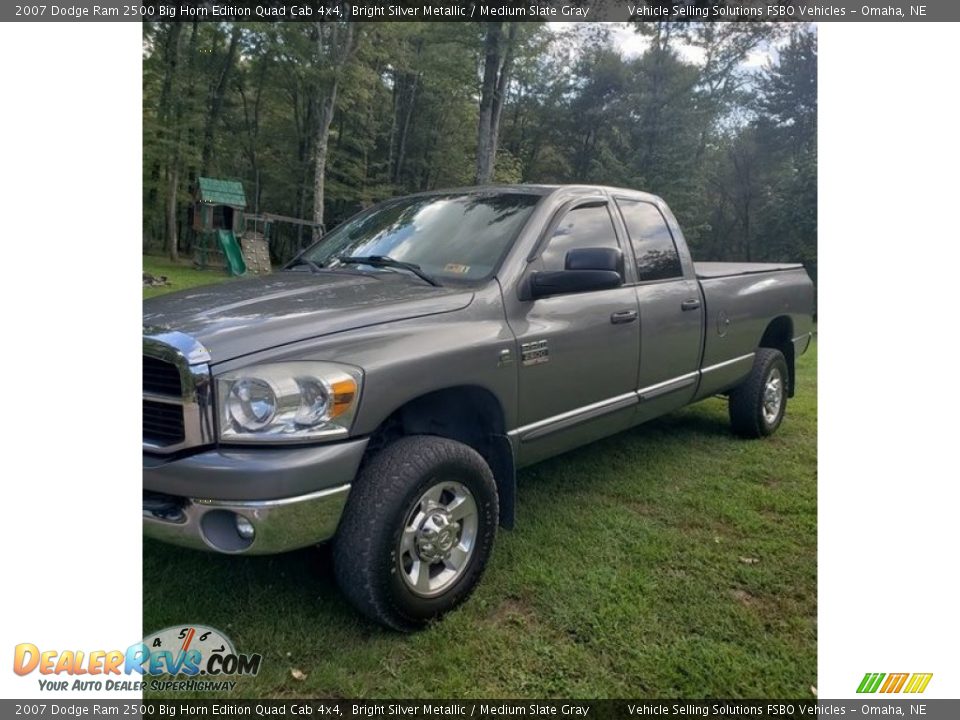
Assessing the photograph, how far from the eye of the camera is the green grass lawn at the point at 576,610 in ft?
8.00

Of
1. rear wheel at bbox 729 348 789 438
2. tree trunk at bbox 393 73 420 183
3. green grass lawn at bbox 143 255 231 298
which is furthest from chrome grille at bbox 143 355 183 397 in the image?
tree trunk at bbox 393 73 420 183

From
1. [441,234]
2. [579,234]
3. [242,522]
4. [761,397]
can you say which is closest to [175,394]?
[242,522]

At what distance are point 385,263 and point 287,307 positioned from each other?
842 millimetres

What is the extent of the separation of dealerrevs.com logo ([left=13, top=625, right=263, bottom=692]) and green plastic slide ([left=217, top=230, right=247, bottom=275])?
1947cm

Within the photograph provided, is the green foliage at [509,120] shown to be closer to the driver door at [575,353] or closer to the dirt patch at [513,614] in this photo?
the driver door at [575,353]

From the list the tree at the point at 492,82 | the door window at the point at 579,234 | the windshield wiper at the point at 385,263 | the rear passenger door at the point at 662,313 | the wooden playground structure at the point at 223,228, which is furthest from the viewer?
the wooden playground structure at the point at 223,228

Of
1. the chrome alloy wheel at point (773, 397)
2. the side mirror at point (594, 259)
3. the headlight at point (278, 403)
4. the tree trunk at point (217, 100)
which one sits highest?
the tree trunk at point (217, 100)

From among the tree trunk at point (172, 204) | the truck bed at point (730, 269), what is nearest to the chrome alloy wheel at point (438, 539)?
the truck bed at point (730, 269)

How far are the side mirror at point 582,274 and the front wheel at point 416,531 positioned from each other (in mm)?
879

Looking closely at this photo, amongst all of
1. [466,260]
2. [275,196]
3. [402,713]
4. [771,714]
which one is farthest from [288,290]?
[275,196]

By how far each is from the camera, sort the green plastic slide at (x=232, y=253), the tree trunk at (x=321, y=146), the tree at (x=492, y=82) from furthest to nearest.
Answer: the tree trunk at (x=321, y=146) < the green plastic slide at (x=232, y=253) < the tree at (x=492, y=82)

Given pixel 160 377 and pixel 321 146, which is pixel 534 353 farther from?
pixel 321 146

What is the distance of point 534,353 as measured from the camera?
10.3 feet

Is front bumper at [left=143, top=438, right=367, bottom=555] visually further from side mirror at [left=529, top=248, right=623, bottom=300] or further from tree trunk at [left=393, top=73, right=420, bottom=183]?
tree trunk at [left=393, top=73, right=420, bottom=183]
